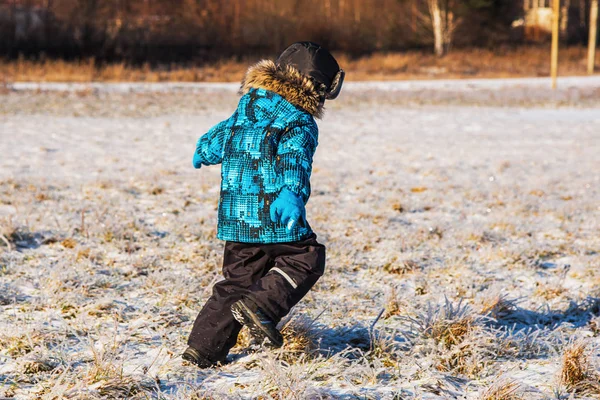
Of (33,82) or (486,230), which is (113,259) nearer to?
(486,230)

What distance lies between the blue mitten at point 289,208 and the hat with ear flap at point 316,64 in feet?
1.53

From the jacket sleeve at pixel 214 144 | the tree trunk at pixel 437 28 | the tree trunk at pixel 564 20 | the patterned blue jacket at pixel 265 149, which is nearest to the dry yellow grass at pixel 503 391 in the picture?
the patterned blue jacket at pixel 265 149

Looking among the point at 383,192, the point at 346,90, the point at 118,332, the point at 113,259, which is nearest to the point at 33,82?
the point at 346,90

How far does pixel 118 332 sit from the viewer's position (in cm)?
297

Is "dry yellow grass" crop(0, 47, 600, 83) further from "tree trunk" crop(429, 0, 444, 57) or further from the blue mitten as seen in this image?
the blue mitten

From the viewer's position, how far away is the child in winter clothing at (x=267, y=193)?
8.49ft

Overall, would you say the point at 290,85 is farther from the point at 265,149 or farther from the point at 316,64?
the point at 265,149

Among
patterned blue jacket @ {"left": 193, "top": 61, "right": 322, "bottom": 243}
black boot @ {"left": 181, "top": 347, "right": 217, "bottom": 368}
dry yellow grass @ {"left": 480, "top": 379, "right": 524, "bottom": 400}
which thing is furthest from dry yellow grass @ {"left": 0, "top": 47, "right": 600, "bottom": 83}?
dry yellow grass @ {"left": 480, "top": 379, "right": 524, "bottom": 400}

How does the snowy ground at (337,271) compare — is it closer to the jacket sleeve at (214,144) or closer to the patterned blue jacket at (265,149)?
the patterned blue jacket at (265,149)

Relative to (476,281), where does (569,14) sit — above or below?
above

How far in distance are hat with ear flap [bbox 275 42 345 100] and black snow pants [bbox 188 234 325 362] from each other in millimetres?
606

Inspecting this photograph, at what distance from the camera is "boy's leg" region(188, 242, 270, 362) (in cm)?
266

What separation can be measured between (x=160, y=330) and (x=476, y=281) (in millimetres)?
1889

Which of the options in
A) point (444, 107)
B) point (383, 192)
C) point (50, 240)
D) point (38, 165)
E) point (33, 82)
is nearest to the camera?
point (50, 240)
